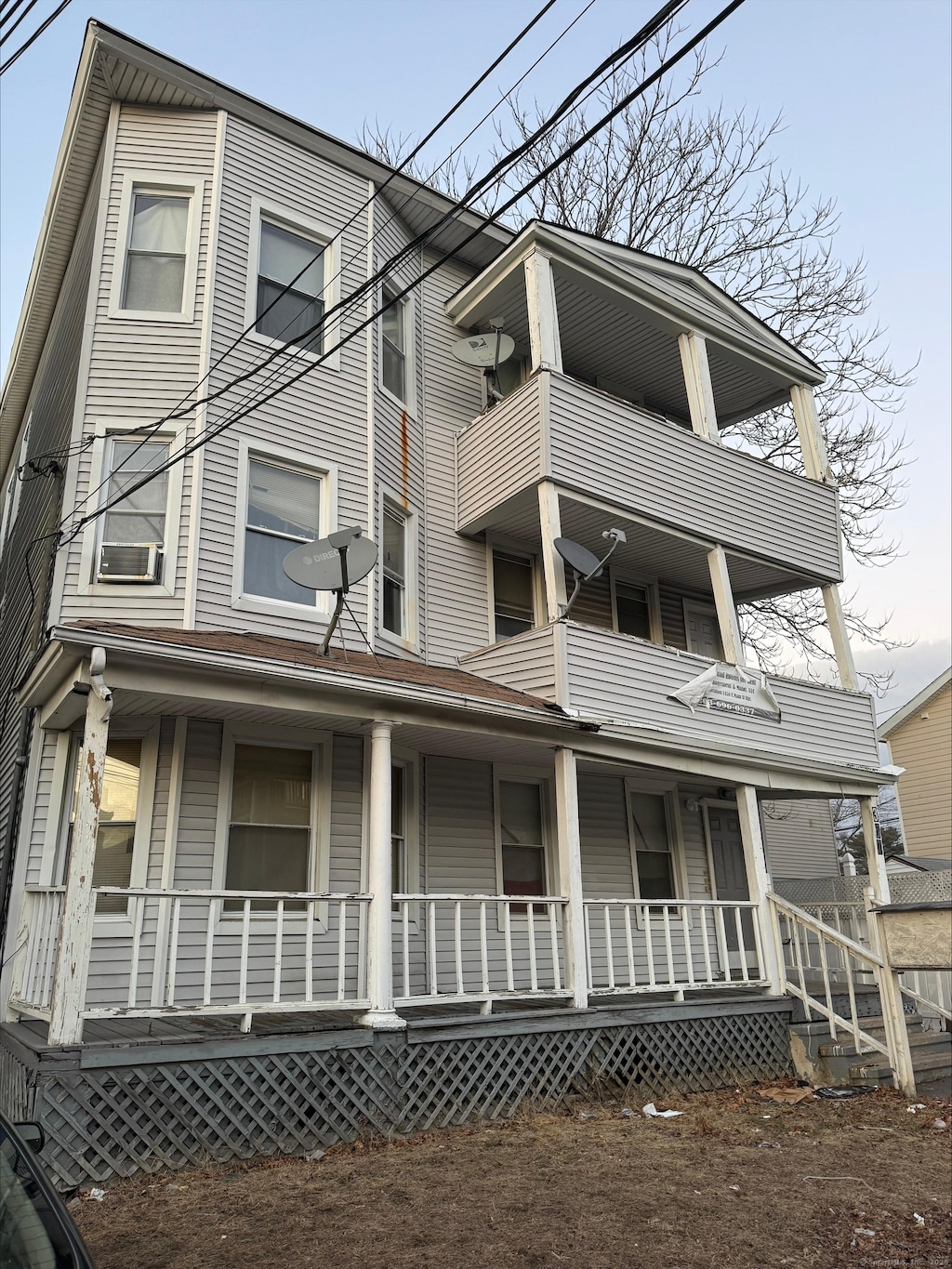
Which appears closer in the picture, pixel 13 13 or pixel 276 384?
pixel 13 13

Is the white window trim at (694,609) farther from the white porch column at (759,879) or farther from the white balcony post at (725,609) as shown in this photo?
the white porch column at (759,879)

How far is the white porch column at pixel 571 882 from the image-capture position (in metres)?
8.97

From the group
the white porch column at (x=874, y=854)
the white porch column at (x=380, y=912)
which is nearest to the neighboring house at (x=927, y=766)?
the white porch column at (x=874, y=854)

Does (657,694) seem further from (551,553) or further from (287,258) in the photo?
(287,258)

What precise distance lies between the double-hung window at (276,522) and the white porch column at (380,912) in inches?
109

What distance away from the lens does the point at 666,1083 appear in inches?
355

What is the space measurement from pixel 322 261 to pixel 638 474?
4789 mm

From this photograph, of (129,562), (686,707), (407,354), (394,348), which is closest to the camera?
(129,562)

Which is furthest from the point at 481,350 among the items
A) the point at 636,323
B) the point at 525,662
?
the point at 525,662

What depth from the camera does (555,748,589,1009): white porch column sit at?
8.97 m

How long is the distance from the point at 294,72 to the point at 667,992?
9723mm

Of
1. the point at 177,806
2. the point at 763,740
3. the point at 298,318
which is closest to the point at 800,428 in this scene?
the point at 763,740

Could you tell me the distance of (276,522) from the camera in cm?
1042

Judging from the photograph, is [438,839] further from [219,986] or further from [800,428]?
[800,428]
